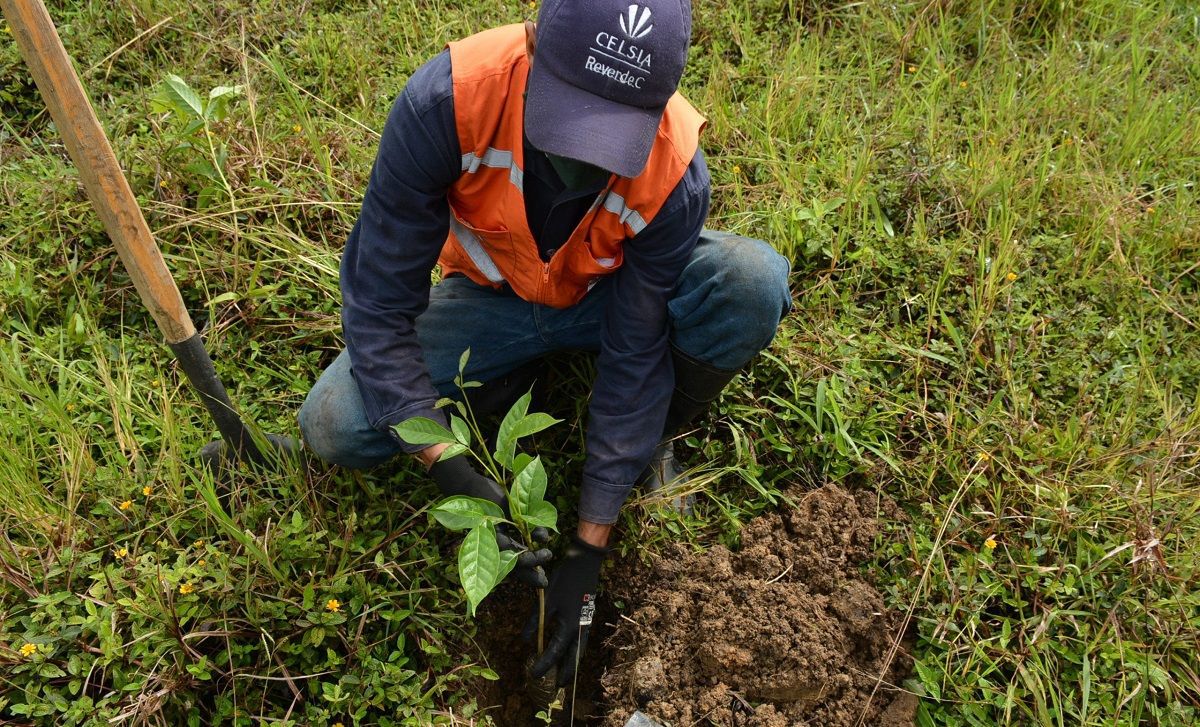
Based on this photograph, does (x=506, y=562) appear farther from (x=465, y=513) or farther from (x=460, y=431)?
(x=460, y=431)

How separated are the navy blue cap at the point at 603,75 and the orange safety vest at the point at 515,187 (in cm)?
19

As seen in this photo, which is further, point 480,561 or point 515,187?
point 515,187

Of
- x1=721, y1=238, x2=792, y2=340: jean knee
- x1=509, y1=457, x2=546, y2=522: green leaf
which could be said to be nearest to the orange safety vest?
x1=721, y1=238, x2=792, y2=340: jean knee

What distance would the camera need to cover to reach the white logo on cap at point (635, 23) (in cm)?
141

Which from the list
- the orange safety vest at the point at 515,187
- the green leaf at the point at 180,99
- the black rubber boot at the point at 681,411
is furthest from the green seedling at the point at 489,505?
the green leaf at the point at 180,99

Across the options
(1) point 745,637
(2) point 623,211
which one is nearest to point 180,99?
(2) point 623,211

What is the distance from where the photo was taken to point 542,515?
1.62 meters

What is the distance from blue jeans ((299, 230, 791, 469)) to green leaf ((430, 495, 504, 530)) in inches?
17.0

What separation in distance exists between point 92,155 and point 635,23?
101 cm

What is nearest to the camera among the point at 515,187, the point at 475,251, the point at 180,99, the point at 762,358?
the point at 515,187

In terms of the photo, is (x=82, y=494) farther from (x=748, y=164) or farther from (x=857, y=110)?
(x=857, y=110)

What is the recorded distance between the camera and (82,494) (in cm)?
193

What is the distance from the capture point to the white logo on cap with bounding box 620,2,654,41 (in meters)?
1.41

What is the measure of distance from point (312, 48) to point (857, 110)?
75.2 inches
